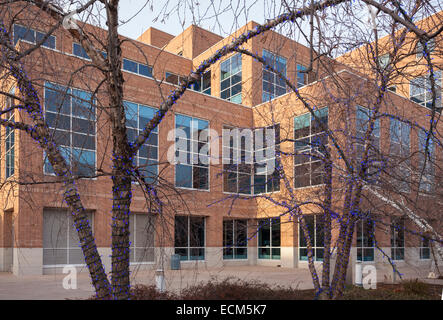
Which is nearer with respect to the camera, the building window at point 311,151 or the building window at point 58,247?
the building window at point 311,151

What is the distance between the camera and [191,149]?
2573 cm

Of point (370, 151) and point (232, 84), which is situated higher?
point (232, 84)

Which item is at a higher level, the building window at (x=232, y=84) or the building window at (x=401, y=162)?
the building window at (x=232, y=84)

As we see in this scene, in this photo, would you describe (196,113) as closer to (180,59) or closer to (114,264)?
(180,59)

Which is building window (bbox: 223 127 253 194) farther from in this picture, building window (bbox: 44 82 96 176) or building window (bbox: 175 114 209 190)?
building window (bbox: 44 82 96 176)

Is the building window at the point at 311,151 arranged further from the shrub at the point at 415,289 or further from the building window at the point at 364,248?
the building window at the point at 364,248

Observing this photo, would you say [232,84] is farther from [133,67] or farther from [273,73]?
[273,73]

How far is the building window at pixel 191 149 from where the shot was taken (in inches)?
989

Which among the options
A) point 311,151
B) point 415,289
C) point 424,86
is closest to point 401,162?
point 424,86

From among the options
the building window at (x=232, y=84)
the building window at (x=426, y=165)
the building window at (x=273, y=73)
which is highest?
the building window at (x=232, y=84)

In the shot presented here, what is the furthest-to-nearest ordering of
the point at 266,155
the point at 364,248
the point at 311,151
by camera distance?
1. the point at 364,248
2. the point at 266,155
3. the point at 311,151

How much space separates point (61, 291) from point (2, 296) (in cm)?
176

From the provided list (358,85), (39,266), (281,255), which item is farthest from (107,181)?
(358,85)

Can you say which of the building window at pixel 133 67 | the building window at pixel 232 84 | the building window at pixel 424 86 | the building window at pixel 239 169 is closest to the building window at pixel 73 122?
the building window at pixel 239 169
